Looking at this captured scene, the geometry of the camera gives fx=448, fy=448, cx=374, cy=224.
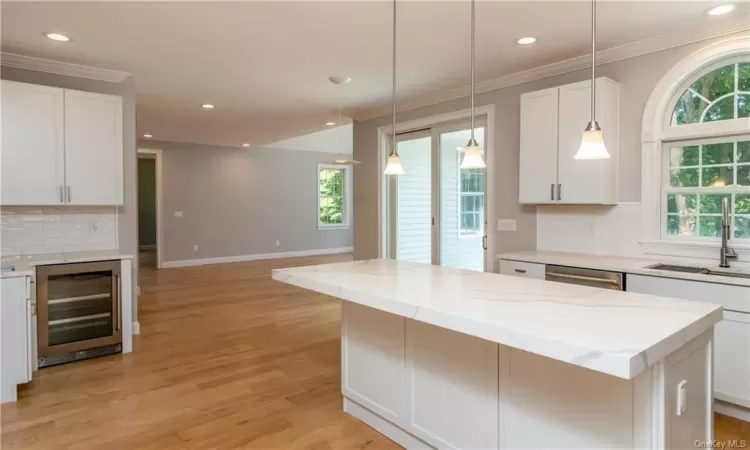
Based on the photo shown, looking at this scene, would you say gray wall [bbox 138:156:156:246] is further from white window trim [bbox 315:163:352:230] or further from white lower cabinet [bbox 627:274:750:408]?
white lower cabinet [bbox 627:274:750:408]

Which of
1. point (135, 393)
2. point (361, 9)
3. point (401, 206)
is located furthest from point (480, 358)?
point (401, 206)

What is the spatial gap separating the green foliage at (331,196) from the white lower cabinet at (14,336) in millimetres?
8078

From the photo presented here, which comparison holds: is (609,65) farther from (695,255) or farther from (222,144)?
(222,144)

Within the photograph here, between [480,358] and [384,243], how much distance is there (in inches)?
155

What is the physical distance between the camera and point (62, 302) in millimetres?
3633

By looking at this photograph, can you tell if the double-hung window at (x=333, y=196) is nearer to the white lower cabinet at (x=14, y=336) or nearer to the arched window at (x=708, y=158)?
the white lower cabinet at (x=14, y=336)

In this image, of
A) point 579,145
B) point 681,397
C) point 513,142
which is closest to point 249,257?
point 513,142

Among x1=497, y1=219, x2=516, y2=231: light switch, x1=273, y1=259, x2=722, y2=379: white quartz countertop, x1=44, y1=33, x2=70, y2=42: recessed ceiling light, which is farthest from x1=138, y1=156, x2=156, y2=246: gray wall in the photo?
x1=273, y1=259, x2=722, y2=379: white quartz countertop

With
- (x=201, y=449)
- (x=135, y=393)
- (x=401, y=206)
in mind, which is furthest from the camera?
(x=401, y=206)

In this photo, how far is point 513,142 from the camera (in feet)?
14.3

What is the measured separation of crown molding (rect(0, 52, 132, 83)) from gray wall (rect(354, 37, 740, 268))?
3.01 metres

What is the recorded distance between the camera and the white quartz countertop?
1.28 meters

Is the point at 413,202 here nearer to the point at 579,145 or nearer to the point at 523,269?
the point at 523,269

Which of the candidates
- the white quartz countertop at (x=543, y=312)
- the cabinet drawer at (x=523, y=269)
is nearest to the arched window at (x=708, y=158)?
the cabinet drawer at (x=523, y=269)
